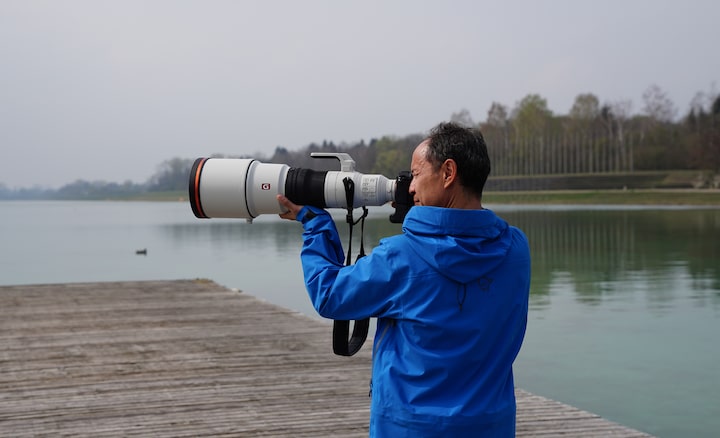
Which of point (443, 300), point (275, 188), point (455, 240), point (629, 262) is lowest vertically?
point (629, 262)

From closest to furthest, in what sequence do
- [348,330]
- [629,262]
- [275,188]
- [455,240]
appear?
[455,240], [348,330], [275,188], [629,262]

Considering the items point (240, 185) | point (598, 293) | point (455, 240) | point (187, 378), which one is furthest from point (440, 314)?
point (598, 293)

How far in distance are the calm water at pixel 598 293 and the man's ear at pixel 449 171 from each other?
4.79 meters

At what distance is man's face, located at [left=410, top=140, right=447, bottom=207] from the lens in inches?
78.2

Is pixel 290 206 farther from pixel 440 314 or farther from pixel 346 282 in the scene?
pixel 440 314

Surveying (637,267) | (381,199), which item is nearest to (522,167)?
(637,267)

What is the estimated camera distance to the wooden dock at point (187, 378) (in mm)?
4570

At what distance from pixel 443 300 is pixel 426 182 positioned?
28 centimetres

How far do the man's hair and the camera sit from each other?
1.00 feet

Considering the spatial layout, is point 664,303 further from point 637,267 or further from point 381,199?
point 381,199

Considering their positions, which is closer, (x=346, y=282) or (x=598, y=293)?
(x=346, y=282)

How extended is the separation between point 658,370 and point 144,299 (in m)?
5.92

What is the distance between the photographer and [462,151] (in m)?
1.94

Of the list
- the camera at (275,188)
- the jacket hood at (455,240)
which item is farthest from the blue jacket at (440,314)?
the camera at (275,188)
